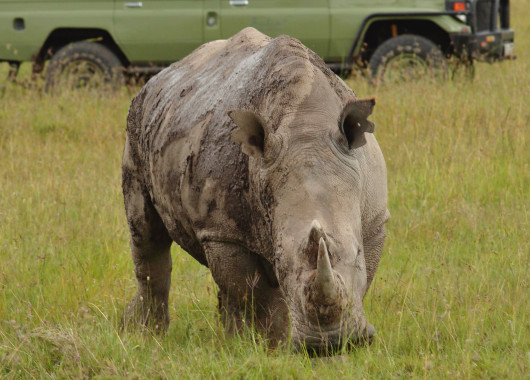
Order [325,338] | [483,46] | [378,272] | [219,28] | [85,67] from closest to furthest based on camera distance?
1. [325,338]
2. [378,272]
3. [483,46]
4. [219,28]
5. [85,67]

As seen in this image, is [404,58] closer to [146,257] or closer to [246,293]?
[146,257]

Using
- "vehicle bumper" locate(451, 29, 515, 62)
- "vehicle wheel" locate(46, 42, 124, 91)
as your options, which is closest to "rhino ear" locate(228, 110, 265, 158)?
"vehicle bumper" locate(451, 29, 515, 62)

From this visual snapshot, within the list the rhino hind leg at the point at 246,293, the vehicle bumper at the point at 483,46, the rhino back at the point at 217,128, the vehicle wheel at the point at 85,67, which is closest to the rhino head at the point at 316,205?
the rhino back at the point at 217,128

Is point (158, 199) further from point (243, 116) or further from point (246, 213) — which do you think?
point (243, 116)

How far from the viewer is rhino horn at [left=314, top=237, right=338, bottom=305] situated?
3109mm

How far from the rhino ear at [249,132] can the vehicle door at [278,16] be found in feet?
27.0

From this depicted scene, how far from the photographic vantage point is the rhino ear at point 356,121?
3592 mm

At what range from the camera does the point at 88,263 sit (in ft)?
20.3

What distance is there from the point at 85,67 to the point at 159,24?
3.55 feet

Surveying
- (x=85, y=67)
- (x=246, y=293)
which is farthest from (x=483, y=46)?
(x=246, y=293)

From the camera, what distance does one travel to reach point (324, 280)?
316 centimetres

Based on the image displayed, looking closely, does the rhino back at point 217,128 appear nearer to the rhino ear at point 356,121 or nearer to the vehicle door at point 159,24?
the rhino ear at point 356,121

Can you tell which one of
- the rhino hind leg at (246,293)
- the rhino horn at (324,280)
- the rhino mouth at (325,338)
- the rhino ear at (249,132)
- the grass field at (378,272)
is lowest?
the grass field at (378,272)

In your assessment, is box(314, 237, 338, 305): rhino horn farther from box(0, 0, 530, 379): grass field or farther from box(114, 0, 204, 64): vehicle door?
box(114, 0, 204, 64): vehicle door
